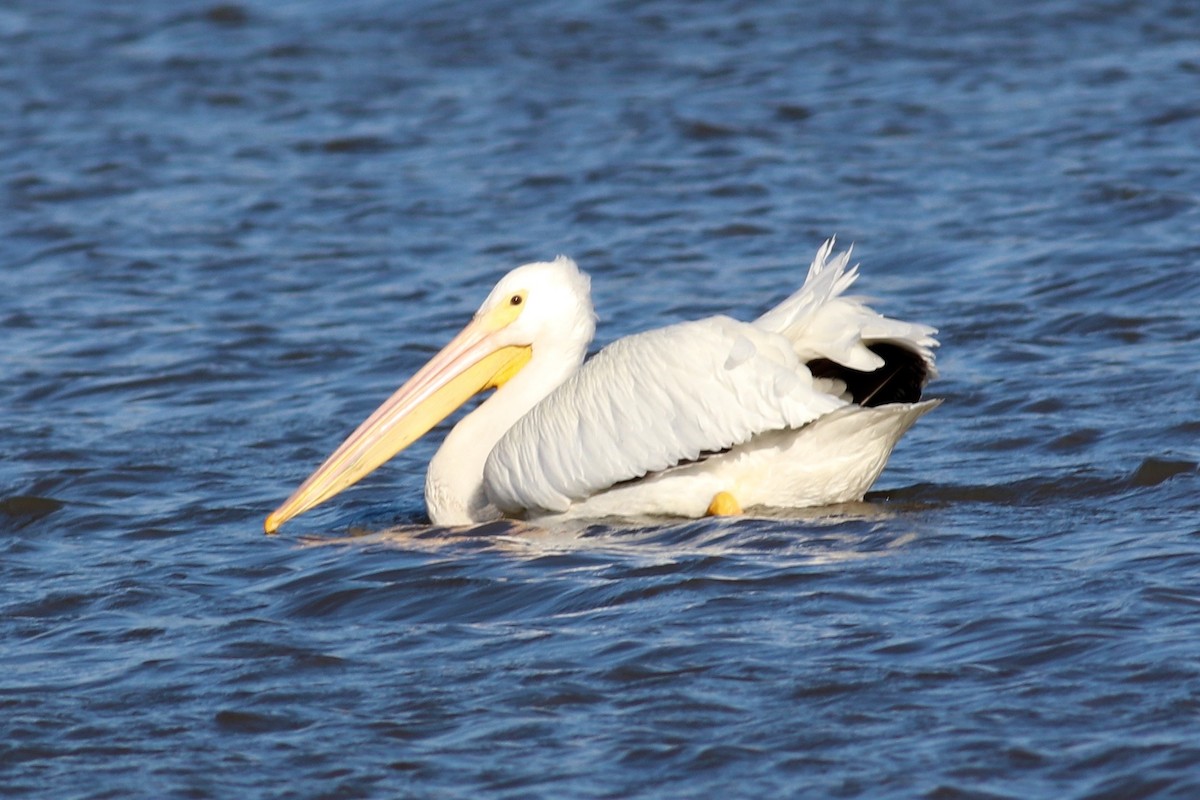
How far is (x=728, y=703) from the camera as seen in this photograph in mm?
4008

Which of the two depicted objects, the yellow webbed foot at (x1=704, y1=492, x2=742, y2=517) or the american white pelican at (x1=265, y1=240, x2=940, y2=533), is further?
the yellow webbed foot at (x1=704, y1=492, x2=742, y2=517)

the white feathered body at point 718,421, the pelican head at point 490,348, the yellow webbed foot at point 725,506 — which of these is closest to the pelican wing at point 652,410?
the white feathered body at point 718,421

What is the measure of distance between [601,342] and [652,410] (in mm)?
2702

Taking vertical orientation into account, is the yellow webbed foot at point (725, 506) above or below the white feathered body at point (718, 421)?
below

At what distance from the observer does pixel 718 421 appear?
540 cm

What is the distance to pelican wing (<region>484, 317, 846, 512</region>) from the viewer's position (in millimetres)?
5320

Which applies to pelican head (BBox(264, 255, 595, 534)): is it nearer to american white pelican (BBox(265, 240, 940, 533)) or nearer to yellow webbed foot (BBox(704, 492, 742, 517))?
american white pelican (BBox(265, 240, 940, 533))

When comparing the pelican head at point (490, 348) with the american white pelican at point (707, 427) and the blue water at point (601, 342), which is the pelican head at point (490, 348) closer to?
the american white pelican at point (707, 427)

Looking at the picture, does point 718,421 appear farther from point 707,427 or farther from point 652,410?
point 652,410

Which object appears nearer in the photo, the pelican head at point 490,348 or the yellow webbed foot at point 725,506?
the yellow webbed foot at point 725,506

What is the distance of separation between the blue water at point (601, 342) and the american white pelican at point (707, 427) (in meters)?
0.16

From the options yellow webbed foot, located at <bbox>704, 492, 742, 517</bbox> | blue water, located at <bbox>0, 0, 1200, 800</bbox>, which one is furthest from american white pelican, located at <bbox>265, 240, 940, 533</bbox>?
→ blue water, located at <bbox>0, 0, 1200, 800</bbox>

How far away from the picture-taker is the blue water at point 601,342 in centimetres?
396

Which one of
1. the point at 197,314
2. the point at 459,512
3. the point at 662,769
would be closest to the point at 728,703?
the point at 662,769
